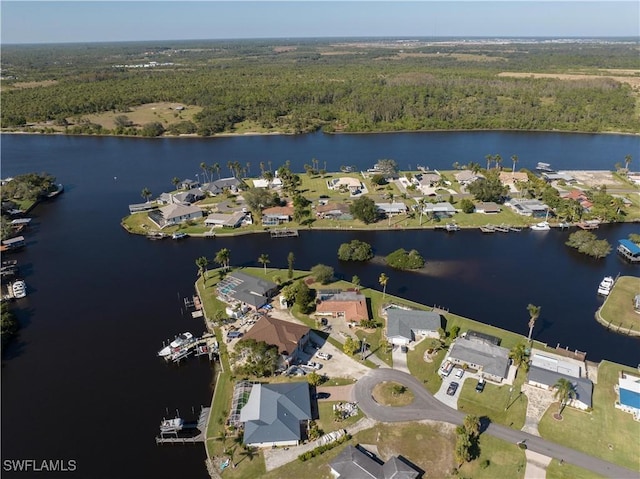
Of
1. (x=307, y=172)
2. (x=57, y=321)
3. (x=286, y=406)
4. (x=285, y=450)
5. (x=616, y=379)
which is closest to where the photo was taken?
(x=285, y=450)

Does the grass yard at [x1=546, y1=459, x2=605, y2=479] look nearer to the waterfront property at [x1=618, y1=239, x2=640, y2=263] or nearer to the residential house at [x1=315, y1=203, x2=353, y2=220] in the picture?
the waterfront property at [x1=618, y1=239, x2=640, y2=263]

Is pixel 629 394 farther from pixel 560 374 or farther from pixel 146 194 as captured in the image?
pixel 146 194

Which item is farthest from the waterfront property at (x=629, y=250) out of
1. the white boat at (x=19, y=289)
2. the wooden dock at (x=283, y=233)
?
the white boat at (x=19, y=289)

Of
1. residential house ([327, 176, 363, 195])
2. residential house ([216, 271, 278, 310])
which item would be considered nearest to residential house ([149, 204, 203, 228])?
residential house ([216, 271, 278, 310])

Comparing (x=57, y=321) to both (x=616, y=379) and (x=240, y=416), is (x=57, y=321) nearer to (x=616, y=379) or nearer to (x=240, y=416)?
(x=240, y=416)

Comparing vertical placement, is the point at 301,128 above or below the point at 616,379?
above

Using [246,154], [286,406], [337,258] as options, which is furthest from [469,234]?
[246,154]

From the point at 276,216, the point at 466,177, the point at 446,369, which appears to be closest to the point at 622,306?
the point at 446,369
